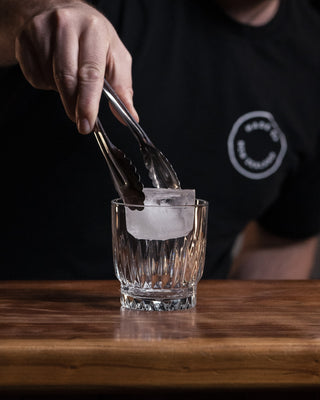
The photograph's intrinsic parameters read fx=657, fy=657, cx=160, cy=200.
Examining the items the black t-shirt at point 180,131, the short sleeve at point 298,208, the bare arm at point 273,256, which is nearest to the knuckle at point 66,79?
the black t-shirt at point 180,131

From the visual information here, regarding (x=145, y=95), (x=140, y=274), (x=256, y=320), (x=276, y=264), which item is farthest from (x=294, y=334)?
(x=276, y=264)

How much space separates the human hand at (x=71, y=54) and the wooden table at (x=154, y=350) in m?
0.25

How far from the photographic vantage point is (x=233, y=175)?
1.48 m

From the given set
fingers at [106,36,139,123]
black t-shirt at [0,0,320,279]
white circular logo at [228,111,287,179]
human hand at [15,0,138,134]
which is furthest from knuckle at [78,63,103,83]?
white circular logo at [228,111,287,179]

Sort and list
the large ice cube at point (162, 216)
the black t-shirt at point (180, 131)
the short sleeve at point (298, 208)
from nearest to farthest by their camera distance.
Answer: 1. the large ice cube at point (162, 216)
2. the black t-shirt at point (180, 131)
3. the short sleeve at point (298, 208)

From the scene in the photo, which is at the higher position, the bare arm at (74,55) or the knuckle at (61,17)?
the knuckle at (61,17)

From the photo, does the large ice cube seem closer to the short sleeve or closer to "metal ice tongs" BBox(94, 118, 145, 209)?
"metal ice tongs" BBox(94, 118, 145, 209)

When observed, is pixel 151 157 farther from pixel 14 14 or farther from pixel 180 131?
pixel 180 131

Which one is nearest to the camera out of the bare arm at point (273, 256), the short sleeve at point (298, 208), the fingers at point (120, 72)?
the fingers at point (120, 72)

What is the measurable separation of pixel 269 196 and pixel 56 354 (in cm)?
103

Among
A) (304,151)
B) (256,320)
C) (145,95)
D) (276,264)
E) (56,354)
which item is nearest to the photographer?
(56,354)

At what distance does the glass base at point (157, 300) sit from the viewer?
0.79m

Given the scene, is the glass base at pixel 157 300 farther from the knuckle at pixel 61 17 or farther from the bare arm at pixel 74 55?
the knuckle at pixel 61 17

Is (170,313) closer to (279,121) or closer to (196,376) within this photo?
(196,376)
